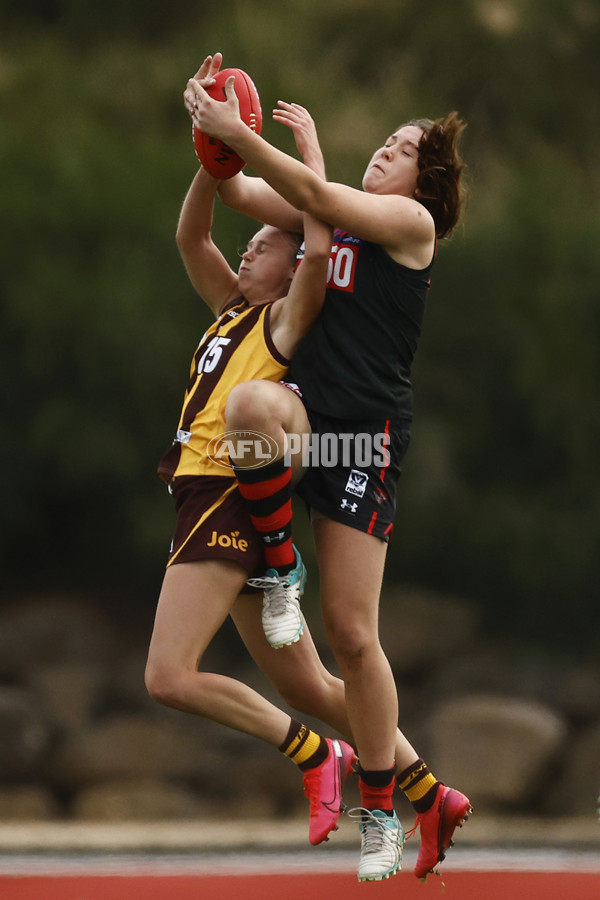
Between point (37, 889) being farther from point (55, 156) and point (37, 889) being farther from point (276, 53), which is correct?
point (276, 53)

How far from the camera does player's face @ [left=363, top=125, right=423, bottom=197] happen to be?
122 inches

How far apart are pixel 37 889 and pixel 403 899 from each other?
1043 mm

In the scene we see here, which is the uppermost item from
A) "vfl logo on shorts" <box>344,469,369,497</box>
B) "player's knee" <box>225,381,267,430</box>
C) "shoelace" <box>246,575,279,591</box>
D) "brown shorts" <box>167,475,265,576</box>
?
"player's knee" <box>225,381,267,430</box>

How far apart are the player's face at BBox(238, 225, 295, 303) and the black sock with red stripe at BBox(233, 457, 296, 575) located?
49 centimetres

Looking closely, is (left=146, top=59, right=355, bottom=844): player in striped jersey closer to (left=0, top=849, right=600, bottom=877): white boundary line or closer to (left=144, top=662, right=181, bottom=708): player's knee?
(left=144, top=662, right=181, bottom=708): player's knee

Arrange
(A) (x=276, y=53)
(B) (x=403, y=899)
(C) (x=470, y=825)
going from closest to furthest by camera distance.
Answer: (B) (x=403, y=899) < (C) (x=470, y=825) < (A) (x=276, y=53)

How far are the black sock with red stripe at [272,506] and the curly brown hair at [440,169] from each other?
0.72 metres

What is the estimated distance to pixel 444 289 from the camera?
7.11 m

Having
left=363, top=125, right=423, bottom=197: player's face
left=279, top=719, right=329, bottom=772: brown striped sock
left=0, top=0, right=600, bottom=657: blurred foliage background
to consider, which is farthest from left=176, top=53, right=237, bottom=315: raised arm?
left=0, top=0, right=600, bottom=657: blurred foliage background

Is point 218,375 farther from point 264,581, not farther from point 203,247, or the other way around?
point 264,581

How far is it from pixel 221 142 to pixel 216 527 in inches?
33.0

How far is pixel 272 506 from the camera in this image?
2.94 m

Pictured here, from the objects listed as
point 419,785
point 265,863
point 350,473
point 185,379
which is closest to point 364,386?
point 350,473

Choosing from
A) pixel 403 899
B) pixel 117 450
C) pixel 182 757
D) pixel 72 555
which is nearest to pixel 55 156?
pixel 117 450
